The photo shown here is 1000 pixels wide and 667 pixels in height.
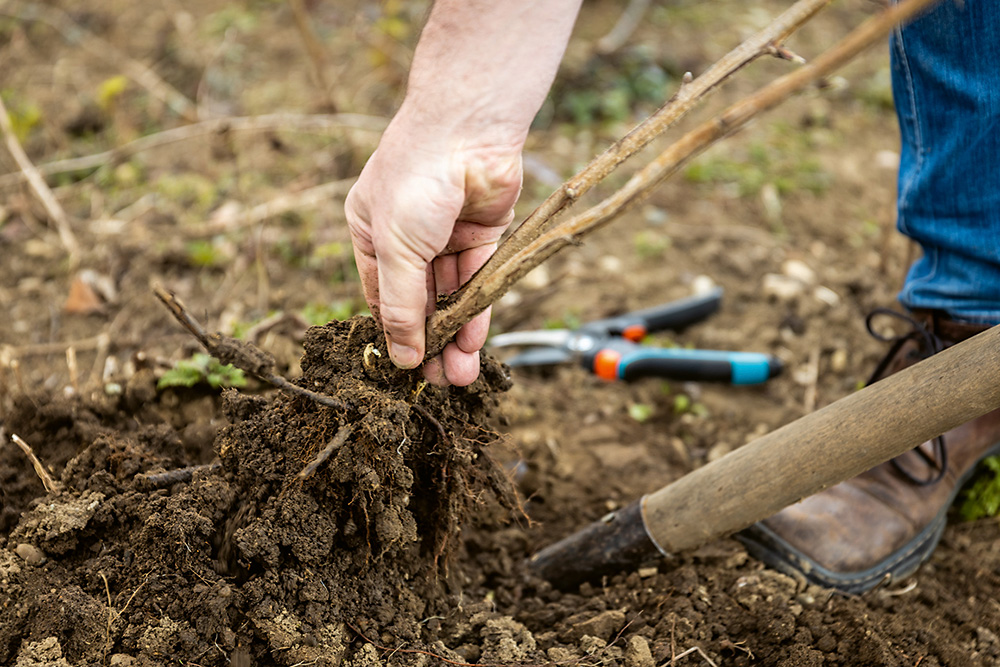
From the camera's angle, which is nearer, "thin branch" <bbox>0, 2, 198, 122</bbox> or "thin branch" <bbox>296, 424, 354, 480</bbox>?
"thin branch" <bbox>296, 424, 354, 480</bbox>

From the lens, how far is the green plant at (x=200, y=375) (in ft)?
7.00

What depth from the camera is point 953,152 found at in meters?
1.87

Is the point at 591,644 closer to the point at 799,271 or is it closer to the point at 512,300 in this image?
the point at 512,300

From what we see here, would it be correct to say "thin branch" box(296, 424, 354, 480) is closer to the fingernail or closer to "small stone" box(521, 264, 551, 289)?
the fingernail

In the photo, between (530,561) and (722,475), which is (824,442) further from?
(530,561)

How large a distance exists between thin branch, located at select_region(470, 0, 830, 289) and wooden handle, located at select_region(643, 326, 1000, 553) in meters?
0.71

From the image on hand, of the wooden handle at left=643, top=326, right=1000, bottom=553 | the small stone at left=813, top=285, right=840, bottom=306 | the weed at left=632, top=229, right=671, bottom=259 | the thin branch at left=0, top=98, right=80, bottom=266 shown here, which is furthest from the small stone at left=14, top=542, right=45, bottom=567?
the small stone at left=813, top=285, right=840, bottom=306

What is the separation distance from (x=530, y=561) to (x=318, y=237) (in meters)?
2.06

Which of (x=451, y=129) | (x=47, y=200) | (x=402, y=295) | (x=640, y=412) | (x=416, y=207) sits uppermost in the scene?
(x=451, y=129)

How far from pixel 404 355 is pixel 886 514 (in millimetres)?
1373

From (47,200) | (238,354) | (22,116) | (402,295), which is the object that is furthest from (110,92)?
(402,295)

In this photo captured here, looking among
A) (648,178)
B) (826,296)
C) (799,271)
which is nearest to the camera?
(648,178)

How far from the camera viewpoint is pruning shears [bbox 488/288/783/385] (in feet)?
8.71

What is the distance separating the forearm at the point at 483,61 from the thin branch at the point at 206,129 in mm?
2570
